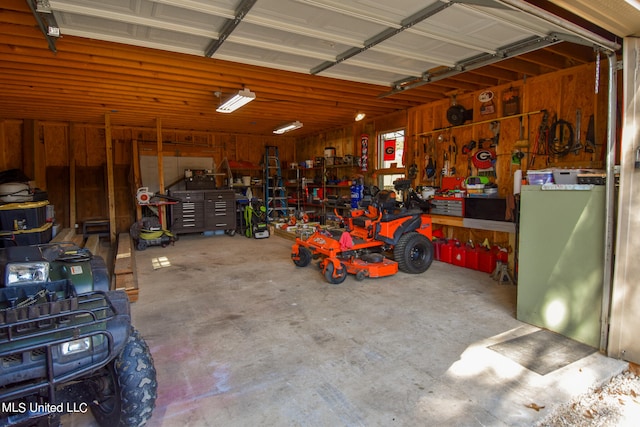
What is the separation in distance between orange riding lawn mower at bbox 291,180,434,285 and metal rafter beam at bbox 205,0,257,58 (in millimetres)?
2670

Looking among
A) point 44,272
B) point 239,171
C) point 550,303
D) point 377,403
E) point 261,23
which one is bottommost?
point 377,403

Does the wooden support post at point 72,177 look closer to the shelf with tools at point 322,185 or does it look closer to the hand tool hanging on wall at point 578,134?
the shelf with tools at point 322,185

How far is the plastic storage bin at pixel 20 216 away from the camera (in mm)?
4875

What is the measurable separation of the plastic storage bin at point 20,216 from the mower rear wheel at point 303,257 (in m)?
3.89

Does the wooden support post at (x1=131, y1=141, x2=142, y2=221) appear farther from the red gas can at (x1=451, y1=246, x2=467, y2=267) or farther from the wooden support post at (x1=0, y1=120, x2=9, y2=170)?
the red gas can at (x1=451, y1=246, x2=467, y2=267)

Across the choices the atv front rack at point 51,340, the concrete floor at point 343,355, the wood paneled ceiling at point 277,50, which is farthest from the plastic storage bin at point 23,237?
the atv front rack at point 51,340

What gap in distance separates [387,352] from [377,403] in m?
0.66

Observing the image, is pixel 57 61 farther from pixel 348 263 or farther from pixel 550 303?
pixel 550 303

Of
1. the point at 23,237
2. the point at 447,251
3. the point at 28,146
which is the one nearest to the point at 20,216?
the point at 23,237

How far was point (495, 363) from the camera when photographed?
8.54 feet

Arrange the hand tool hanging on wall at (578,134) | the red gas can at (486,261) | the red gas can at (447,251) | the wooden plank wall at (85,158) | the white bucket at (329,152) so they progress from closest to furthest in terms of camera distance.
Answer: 1. the hand tool hanging on wall at (578,134)
2. the red gas can at (486,261)
3. the red gas can at (447,251)
4. the wooden plank wall at (85,158)
5. the white bucket at (329,152)

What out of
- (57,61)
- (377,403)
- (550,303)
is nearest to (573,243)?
(550,303)

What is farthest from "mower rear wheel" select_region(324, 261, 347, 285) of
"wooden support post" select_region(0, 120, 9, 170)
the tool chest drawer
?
"wooden support post" select_region(0, 120, 9, 170)

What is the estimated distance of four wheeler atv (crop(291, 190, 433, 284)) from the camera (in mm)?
4675
